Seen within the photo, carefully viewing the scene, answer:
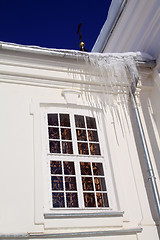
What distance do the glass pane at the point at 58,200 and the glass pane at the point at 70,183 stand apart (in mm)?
198

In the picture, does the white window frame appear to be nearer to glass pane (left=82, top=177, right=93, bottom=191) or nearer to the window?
the window

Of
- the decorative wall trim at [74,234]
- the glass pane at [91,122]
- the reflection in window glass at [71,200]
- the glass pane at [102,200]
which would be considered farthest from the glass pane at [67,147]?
the decorative wall trim at [74,234]

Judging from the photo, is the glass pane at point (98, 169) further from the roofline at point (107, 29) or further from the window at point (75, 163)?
the roofline at point (107, 29)

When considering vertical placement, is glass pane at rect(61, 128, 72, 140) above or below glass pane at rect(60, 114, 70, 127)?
below

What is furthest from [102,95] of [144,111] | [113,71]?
[144,111]

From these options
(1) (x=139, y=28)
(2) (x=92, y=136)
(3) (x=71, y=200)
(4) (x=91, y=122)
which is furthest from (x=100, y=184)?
(1) (x=139, y=28)

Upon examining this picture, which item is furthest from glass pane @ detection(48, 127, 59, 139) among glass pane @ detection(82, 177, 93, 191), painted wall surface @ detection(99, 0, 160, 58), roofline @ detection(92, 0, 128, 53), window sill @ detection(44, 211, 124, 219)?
roofline @ detection(92, 0, 128, 53)

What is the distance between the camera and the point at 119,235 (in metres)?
4.80

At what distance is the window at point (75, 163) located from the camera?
5156 millimetres

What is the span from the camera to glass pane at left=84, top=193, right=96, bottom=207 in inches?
205

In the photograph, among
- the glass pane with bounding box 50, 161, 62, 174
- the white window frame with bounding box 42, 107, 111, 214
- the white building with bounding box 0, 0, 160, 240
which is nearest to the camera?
the white building with bounding box 0, 0, 160, 240

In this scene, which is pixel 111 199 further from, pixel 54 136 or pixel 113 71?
pixel 113 71

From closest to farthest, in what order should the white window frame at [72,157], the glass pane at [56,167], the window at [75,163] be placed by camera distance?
the white window frame at [72,157] → the window at [75,163] → the glass pane at [56,167]

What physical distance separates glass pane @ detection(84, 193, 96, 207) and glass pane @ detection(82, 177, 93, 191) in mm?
118
